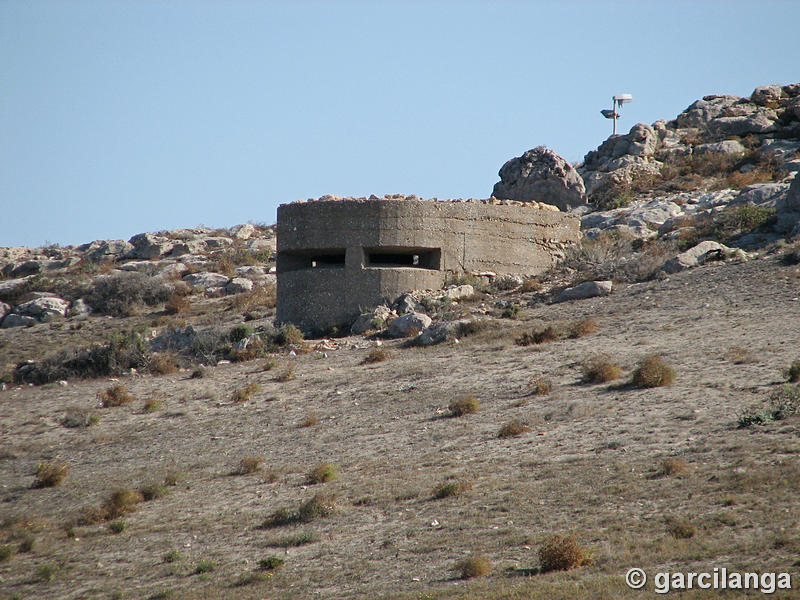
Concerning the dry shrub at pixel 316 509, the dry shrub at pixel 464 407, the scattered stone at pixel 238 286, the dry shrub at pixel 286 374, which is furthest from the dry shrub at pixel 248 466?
the scattered stone at pixel 238 286

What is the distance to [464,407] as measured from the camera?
1336 centimetres

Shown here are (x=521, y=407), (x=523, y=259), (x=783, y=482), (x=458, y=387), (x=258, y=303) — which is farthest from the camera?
(x=258, y=303)

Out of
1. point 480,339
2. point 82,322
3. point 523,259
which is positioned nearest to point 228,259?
point 82,322

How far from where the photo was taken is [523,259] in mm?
21500

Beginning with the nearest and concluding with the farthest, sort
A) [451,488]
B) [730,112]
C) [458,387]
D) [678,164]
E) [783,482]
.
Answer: [783,482] < [451,488] < [458,387] < [678,164] < [730,112]

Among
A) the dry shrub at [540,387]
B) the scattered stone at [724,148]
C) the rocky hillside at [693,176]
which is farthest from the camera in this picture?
the scattered stone at [724,148]

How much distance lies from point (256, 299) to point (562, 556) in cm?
1999

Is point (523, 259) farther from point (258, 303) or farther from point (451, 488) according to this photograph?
point (451, 488)

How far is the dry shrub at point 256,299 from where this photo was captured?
25934 mm

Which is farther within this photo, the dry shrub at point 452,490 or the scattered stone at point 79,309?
the scattered stone at point 79,309

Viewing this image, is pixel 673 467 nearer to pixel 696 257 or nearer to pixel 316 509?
pixel 316 509

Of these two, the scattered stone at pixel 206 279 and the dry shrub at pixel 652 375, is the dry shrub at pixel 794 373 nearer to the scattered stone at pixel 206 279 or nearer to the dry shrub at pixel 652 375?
the dry shrub at pixel 652 375

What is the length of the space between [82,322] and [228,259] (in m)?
6.91

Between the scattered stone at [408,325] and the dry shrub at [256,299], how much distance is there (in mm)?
7801
